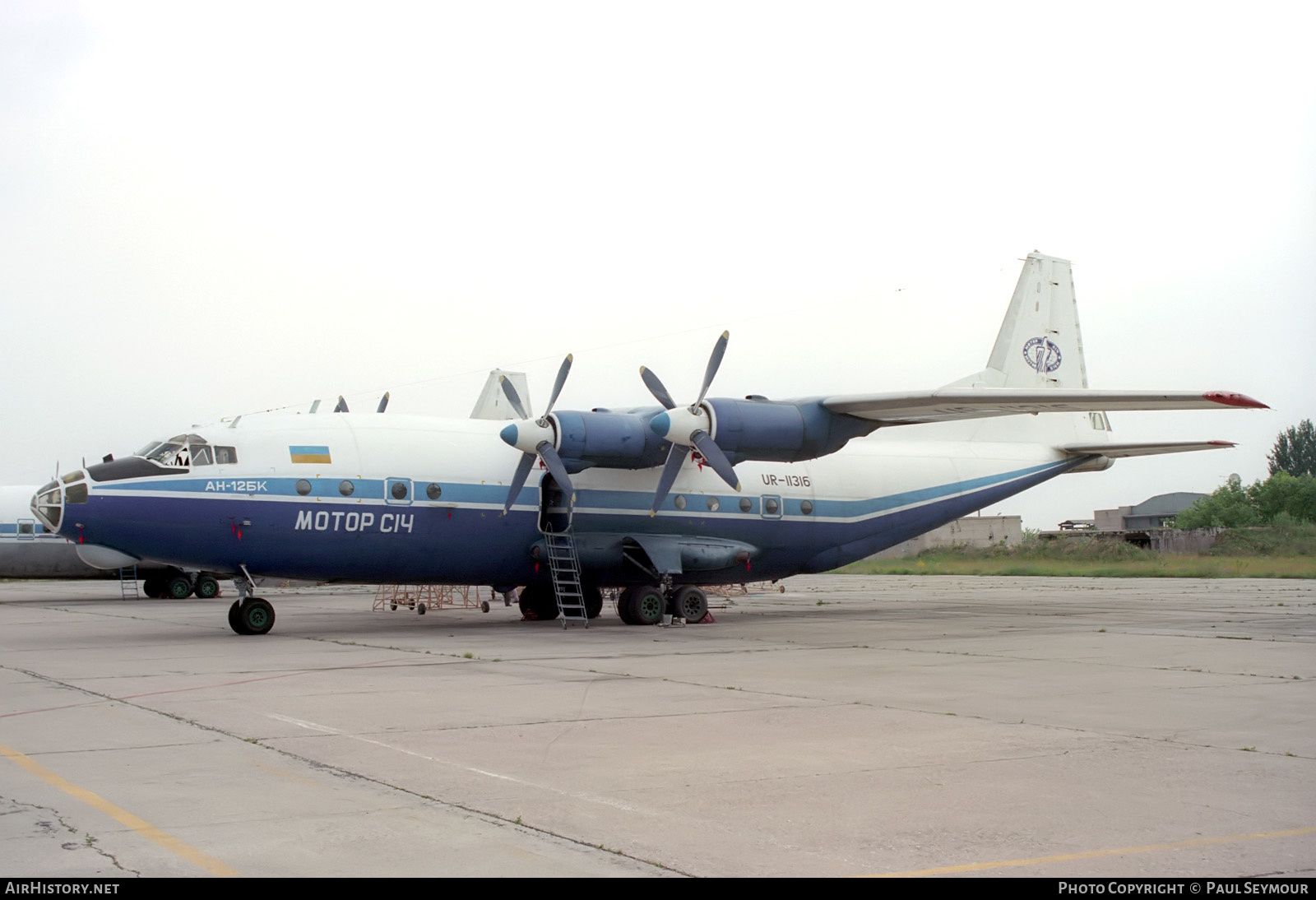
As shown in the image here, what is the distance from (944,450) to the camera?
27.5 m

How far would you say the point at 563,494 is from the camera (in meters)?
22.0

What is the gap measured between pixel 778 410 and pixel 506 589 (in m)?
7.16

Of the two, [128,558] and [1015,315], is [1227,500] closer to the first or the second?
[1015,315]

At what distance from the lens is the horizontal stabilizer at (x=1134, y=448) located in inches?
1022

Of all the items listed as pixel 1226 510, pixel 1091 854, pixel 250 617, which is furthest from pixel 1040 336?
pixel 1226 510

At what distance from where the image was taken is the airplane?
19.2 metres

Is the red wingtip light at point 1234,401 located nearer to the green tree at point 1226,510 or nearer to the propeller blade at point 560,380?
the propeller blade at point 560,380

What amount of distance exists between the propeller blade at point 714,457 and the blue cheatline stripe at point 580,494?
8.24 feet

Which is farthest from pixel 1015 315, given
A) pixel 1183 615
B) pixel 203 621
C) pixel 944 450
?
pixel 203 621

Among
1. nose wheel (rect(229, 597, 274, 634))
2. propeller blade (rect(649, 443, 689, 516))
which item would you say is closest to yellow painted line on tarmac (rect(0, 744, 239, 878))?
nose wheel (rect(229, 597, 274, 634))

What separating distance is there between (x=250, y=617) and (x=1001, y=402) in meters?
14.0

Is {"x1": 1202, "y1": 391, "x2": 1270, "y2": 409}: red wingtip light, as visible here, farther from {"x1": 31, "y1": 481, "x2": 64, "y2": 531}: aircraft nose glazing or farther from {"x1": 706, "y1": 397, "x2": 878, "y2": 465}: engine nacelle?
{"x1": 31, "y1": 481, "x2": 64, "y2": 531}: aircraft nose glazing

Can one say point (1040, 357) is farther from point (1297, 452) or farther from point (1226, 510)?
point (1297, 452)

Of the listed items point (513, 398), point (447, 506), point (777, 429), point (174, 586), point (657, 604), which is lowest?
point (174, 586)
